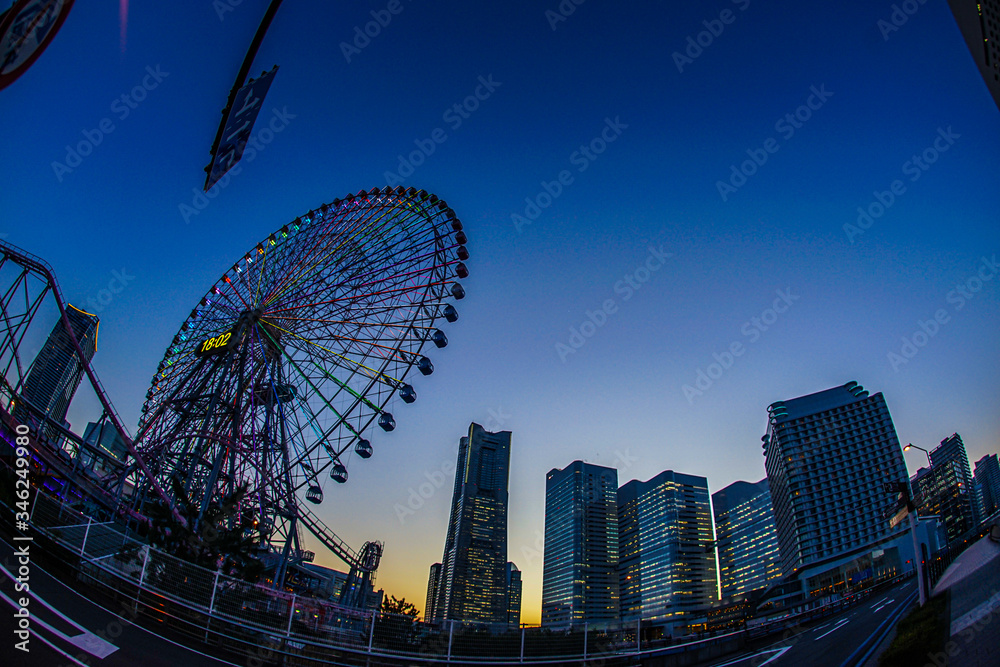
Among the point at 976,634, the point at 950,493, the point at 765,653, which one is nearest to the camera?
the point at 976,634

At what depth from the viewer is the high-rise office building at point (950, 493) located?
10031 cm

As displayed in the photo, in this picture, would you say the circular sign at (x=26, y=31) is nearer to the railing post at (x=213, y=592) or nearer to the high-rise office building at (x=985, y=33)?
the high-rise office building at (x=985, y=33)

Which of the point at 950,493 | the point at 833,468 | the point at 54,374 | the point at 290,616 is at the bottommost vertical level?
the point at 290,616

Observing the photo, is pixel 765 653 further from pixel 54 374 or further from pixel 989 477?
pixel 989 477

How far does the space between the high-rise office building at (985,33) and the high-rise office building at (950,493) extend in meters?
92.8

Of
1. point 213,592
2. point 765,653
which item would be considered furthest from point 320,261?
point 765,653

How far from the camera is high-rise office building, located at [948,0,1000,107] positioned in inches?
197

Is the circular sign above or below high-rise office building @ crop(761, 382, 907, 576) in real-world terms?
below

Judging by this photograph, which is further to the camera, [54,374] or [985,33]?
[54,374]

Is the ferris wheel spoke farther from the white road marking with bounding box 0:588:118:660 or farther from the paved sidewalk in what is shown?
the paved sidewalk

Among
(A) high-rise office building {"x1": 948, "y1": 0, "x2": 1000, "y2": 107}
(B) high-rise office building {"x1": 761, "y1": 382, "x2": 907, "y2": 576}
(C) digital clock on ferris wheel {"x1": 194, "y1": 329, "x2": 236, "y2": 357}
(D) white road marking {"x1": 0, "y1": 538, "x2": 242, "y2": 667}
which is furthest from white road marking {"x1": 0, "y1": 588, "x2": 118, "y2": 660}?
(B) high-rise office building {"x1": 761, "y1": 382, "x2": 907, "y2": 576}

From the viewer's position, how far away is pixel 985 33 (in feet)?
16.5

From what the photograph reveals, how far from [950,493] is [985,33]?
15244 centimetres

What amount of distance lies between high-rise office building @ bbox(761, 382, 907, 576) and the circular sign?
6504 inches
